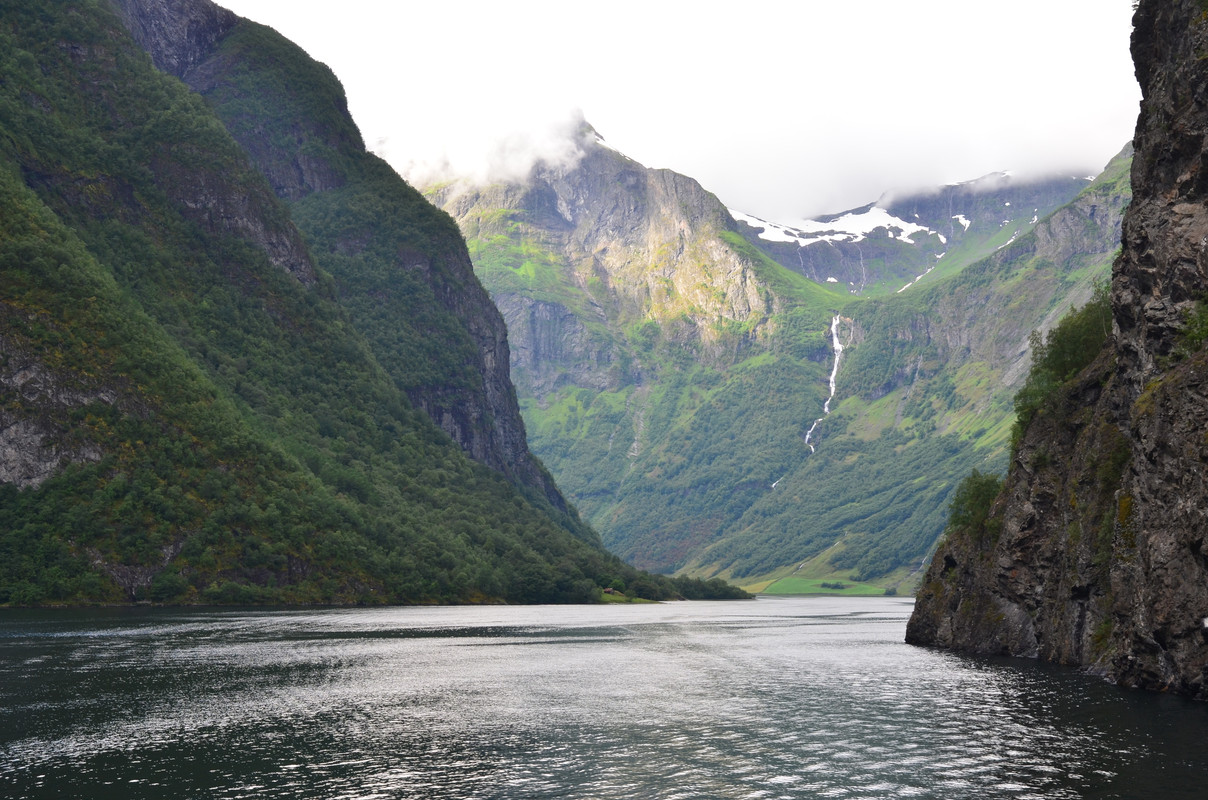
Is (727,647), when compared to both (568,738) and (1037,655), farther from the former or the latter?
(568,738)

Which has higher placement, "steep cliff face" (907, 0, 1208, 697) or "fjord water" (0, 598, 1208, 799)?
"steep cliff face" (907, 0, 1208, 697)

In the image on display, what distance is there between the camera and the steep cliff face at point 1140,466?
226ft

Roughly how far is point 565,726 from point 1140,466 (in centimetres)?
4471

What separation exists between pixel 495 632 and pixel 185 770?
113 m

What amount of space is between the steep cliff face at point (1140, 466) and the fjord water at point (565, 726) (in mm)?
5453

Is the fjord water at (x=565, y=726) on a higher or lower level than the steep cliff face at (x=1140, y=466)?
lower

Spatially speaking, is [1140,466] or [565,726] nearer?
[565,726]

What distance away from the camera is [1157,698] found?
72.3 metres

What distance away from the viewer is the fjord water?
52406 millimetres

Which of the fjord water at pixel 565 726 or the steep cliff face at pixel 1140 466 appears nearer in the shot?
the fjord water at pixel 565 726

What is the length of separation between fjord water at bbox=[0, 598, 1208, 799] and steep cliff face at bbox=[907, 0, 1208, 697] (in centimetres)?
545

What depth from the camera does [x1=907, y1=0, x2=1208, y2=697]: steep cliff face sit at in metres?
68.8

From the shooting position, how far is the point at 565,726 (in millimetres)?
71688

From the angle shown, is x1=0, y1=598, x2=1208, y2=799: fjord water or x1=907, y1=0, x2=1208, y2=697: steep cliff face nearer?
x1=0, y1=598, x2=1208, y2=799: fjord water
